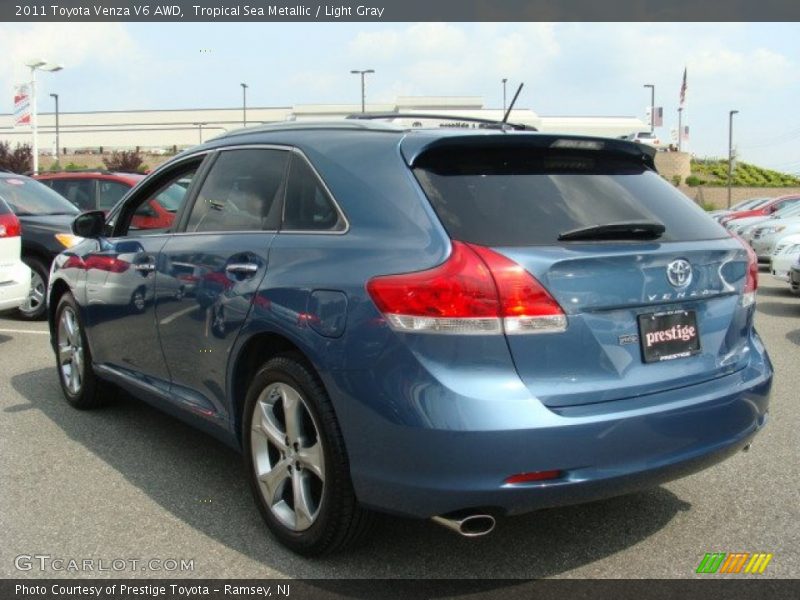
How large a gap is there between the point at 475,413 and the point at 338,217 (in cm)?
101

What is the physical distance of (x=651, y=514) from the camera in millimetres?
3621

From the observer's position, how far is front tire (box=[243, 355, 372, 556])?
A: 2953mm

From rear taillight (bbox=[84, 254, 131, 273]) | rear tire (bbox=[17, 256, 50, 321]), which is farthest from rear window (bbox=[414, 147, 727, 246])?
rear tire (bbox=[17, 256, 50, 321])

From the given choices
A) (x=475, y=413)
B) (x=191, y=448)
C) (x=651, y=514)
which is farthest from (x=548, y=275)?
(x=191, y=448)

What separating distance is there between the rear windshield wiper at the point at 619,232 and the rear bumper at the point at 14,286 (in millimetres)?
6461

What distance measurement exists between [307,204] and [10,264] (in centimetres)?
551

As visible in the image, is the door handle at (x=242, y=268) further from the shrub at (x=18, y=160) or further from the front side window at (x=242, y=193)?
the shrub at (x=18, y=160)

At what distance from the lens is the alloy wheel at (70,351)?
17.3 ft

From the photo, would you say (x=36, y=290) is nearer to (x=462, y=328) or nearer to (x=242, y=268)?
(x=242, y=268)

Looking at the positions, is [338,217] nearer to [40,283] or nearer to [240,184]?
[240,184]

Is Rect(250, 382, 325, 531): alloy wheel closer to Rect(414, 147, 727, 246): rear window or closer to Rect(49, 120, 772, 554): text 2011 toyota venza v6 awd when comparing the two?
Rect(49, 120, 772, 554): text 2011 toyota venza v6 awd

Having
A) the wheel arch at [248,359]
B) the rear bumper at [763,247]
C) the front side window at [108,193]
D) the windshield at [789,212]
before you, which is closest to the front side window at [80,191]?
the front side window at [108,193]

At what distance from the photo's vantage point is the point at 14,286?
776 cm

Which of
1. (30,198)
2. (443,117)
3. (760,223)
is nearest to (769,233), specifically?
(760,223)
